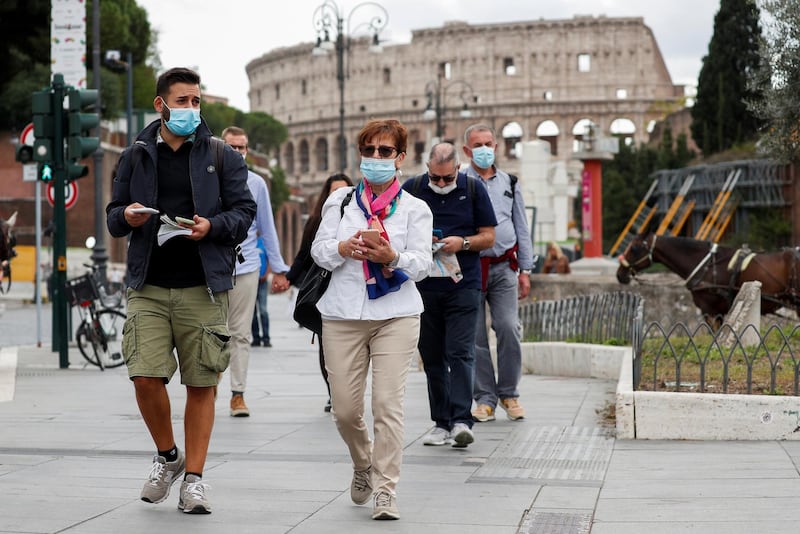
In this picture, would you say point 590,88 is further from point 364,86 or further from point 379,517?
point 379,517

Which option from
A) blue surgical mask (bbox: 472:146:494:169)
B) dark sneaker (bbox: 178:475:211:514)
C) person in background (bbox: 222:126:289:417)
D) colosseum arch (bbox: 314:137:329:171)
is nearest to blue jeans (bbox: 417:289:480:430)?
blue surgical mask (bbox: 472:146:494:169)

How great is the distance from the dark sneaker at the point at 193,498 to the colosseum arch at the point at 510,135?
97.7 metres

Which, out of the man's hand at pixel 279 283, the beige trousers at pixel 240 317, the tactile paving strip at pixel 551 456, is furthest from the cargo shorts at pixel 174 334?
the beige trousers at pixel 240 317

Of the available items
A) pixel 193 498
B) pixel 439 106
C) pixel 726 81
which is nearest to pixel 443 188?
pixel 193 498

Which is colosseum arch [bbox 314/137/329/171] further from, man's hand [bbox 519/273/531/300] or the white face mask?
the white face mask

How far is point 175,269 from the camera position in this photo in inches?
204

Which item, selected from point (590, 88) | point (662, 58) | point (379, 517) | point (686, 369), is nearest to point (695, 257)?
point (686, 369)

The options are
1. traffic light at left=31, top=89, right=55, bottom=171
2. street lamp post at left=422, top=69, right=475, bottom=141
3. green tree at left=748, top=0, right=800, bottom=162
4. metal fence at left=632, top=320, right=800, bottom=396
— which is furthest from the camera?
street lamp post at left=422, top=69, right=475, bottom=141

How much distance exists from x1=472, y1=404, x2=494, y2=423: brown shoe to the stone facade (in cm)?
9275

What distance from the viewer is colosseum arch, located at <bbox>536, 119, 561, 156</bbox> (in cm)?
10206

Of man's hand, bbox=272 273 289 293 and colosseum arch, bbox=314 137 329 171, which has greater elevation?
colosseum arch, bbox=314 137 329 171

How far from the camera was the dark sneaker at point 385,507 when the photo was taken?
4.97 metres

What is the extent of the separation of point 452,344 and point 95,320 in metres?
6.00

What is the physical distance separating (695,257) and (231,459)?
9146mm
